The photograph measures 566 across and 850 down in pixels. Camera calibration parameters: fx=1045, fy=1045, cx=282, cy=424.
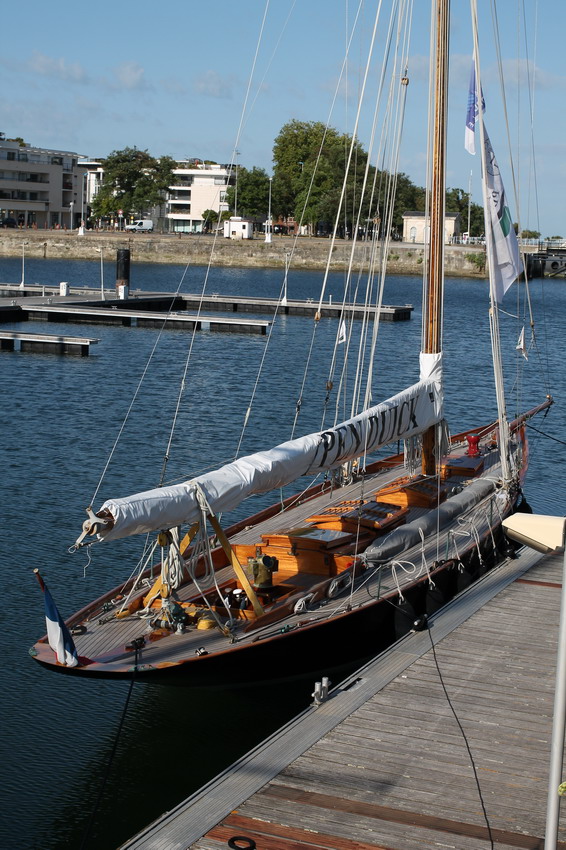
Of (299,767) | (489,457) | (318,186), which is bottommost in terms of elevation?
(299,767)

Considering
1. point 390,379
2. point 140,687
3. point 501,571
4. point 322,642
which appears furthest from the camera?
point 390,379

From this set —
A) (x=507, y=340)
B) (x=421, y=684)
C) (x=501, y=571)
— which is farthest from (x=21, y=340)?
(x=421, y=684)

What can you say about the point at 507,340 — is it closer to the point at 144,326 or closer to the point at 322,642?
the point at 144,326

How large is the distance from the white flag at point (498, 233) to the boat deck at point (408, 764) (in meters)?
7.71

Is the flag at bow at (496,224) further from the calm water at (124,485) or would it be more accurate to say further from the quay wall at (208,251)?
the quay wall at (208,251)

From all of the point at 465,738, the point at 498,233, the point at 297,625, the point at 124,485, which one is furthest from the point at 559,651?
the point at 124,485

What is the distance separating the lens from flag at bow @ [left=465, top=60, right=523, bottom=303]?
2017cm

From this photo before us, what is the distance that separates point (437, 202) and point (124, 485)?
11.5 metres

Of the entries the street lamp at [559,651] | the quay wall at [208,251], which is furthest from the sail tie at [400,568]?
the quay wall at [208,251]

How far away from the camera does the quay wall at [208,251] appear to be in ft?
483

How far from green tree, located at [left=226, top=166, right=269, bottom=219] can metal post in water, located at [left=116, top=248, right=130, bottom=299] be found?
317 feet

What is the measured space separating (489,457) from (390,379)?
25.8 m

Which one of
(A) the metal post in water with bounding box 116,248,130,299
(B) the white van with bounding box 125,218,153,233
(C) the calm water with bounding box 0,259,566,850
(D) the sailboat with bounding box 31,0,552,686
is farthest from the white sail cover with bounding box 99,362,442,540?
(B) the white van with bounding box 125,218,153,233

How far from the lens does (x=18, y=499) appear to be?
25.7 meters
